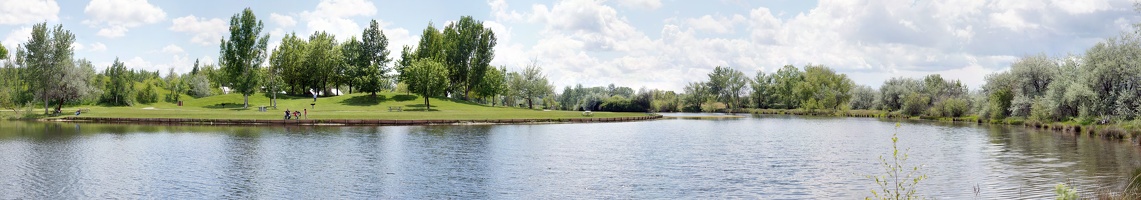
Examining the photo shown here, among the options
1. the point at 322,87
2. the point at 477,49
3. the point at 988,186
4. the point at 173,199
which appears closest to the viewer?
the point at 173,199

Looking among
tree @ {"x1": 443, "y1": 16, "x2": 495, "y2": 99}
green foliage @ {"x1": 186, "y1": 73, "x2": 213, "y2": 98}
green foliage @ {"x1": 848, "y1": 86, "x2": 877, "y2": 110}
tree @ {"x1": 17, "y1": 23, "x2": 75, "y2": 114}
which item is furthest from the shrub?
green foliage @ {"x1": 186, "y1": 73, "x2": 213, "y2": 98}

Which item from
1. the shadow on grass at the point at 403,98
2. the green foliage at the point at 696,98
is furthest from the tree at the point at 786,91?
the shadow on grass at the point at 403,98

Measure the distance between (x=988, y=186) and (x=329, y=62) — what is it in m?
105

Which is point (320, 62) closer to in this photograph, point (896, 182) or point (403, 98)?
point (403, 98)

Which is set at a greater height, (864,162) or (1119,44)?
(1119,44)

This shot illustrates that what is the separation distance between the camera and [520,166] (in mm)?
34312

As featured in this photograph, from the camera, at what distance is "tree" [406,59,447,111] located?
10150 cm

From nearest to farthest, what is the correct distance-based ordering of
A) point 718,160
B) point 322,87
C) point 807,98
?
point 718,160 < point 322,87 < point 807,98

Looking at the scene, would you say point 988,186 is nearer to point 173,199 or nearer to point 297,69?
point 173,199

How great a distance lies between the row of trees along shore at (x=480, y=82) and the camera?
63.9m

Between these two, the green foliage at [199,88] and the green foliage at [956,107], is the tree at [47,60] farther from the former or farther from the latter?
the green foliage at [956,107]

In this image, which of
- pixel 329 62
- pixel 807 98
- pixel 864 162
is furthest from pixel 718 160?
pixel 807 98

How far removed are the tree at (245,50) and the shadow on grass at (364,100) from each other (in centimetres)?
1325

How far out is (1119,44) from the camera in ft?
204
